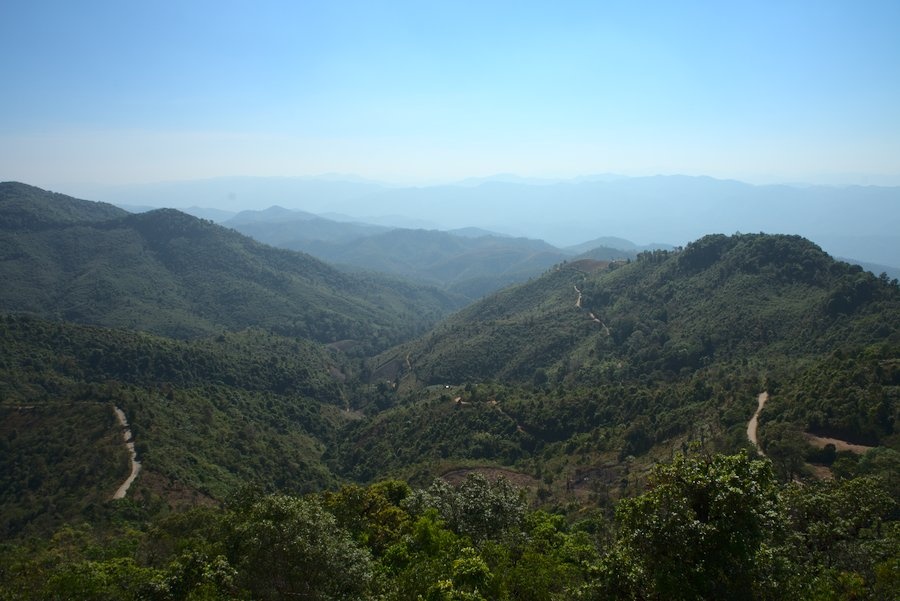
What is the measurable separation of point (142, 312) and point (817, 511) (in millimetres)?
142467

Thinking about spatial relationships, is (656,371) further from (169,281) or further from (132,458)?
(169,281)

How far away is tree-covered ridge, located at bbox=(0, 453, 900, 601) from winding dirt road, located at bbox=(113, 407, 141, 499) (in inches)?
634

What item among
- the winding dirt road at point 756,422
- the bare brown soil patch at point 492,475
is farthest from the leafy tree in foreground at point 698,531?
the bare brown soil patch at point 492,475

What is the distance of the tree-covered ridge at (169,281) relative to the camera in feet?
425

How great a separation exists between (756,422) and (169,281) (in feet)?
502

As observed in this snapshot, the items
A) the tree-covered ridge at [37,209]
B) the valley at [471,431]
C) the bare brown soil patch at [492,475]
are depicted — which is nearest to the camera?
the valley at [471,431]

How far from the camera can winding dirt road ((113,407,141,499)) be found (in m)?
45.7

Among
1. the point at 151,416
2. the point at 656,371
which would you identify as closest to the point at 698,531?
the point at 151,416

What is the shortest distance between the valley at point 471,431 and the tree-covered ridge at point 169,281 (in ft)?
4.13

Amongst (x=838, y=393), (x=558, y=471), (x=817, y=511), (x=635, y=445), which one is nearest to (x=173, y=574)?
(x=817, y=511)

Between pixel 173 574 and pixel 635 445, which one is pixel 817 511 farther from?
pixel 635 445

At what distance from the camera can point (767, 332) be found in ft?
228

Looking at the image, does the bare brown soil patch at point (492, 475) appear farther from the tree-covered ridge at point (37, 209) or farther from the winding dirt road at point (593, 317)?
the tree-covered ridge at point (37, 209)

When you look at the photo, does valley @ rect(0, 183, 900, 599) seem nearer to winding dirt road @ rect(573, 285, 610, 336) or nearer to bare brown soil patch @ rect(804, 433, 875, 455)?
bare brown soil patch @ rect(804, 433, 875, 455)
